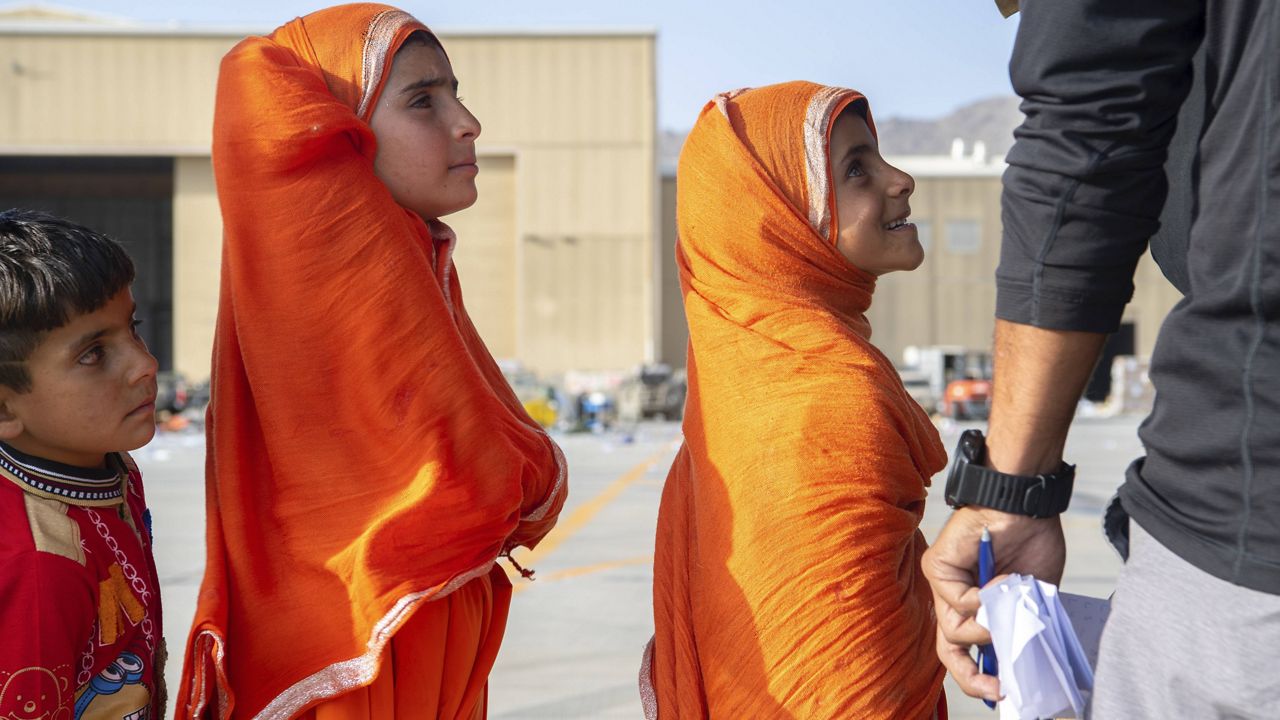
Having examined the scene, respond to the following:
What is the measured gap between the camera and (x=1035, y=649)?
1.37 m

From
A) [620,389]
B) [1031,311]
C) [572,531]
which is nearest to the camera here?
[1031,311]

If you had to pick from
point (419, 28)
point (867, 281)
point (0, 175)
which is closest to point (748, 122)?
point (867, 281)

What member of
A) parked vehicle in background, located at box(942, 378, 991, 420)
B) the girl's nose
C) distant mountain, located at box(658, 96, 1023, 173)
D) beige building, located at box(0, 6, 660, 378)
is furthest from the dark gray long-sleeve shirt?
distant mountain, located at box(658, 96, 1023, 173)

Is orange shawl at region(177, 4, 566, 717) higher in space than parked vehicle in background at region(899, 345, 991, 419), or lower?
higher

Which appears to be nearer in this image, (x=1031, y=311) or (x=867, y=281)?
(x=1031, y=311)

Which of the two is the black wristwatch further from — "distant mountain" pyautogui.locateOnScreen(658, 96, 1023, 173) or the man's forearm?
"distant mountain" pyautogui.locateOnScreen(658, 96, 1023, 173)

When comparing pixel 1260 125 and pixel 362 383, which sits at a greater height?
pixel 1260 125

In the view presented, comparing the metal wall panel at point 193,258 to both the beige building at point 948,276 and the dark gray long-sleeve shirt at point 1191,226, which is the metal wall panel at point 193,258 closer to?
the beige building at point 948,276

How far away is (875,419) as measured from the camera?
2123 mm

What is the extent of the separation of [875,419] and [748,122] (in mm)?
653

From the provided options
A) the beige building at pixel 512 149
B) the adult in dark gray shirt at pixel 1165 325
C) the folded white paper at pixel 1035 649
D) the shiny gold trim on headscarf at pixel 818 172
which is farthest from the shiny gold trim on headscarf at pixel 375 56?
the beige building at pixel 512 149

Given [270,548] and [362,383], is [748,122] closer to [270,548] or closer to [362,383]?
[362,383]

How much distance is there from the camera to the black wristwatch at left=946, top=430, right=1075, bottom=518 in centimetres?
141

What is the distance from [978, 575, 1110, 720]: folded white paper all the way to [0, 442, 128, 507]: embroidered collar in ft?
4.38
